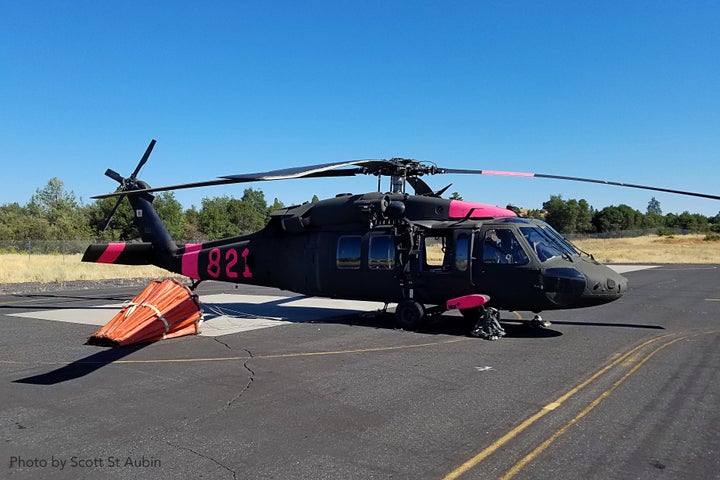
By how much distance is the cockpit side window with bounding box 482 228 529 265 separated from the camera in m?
10.7

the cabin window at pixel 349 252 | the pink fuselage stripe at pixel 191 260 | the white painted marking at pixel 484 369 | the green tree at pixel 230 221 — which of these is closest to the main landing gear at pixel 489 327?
the white painted marking at pixel 484 369

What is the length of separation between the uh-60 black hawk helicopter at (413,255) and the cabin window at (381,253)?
0.08 feet

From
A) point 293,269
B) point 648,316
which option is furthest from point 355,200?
point 648,316

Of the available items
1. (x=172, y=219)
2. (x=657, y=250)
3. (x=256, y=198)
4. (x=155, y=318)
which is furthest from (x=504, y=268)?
(x=256, y=198)

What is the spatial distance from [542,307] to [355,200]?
4.90 metres

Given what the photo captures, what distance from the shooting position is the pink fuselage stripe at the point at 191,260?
14.8m

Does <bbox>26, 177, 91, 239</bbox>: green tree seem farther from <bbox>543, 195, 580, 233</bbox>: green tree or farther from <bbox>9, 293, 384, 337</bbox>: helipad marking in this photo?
<bbox>543, 195, 580, 233</bbox>: green tree

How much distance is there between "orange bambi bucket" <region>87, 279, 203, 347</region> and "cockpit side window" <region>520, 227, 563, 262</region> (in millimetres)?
7527

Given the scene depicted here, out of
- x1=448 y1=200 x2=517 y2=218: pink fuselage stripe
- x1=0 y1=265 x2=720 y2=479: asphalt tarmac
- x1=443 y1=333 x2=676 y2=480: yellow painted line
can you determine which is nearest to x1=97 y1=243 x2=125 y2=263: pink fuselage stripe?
x1=0 y1=265 x2=720 y2=479: asphalt tarmac

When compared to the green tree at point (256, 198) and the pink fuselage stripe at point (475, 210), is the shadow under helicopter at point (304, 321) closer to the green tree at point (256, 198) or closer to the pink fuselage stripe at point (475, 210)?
the pink fuselage stripe at point (475, 210)

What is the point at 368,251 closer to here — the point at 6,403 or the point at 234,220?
the point at 6,403

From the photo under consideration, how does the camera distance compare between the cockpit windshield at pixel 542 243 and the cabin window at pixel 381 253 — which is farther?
the cabin window at pixel 381 253

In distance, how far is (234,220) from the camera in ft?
322

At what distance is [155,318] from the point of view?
10.5 m
